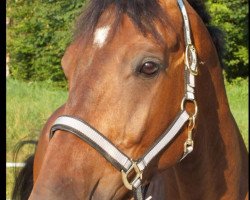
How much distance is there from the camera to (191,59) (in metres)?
2.28

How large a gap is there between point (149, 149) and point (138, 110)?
18 centimetres

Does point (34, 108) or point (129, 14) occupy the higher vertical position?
point (129, 14)

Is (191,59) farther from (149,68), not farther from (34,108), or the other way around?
(34,108)

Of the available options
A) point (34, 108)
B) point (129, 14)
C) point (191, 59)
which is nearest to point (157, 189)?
point (191, 59)

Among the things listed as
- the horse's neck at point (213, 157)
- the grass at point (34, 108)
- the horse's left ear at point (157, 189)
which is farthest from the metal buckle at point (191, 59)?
the grass at point (34, 108)

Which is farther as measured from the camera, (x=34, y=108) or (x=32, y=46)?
(x=32, y=46)

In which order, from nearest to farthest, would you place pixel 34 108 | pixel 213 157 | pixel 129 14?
pixel 129 14, pixel 213 157, pixel 34 108

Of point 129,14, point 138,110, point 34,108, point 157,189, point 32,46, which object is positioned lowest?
point 32,46

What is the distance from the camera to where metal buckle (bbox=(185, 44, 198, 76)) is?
2.27 metres

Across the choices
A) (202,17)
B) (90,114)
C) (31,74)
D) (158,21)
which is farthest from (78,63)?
(31,74)

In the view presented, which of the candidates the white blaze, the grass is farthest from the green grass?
the white blaze

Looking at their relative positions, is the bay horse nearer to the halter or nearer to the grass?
the halter

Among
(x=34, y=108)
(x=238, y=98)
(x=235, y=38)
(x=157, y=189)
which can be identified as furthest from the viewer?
(x=235, y=38)

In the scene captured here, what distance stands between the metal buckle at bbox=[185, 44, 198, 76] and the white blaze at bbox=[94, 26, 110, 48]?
39 cm
